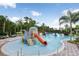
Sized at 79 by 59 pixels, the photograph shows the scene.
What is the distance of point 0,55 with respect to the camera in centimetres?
223

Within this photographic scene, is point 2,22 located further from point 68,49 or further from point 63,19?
point 68,49

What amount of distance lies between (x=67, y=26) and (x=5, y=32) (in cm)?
70

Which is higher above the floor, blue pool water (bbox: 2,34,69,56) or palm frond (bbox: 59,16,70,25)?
palm frond (bbox: 59,16,70,25)

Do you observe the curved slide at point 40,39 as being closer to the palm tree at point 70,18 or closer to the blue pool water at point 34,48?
the blue pool water at point 34,48

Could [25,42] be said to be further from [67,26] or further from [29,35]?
[67,26]

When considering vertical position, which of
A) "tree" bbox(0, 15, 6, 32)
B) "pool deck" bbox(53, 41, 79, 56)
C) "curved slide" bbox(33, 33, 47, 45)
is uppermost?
"tree" bbox(0, 15, 6, 32)

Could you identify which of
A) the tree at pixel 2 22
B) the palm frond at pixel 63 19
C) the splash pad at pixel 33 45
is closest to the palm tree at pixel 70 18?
the palm frond at pixel 63 19

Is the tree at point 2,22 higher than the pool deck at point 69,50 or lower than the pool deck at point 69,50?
higher

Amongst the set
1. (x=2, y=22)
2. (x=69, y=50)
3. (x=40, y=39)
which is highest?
(x=2, y=22)

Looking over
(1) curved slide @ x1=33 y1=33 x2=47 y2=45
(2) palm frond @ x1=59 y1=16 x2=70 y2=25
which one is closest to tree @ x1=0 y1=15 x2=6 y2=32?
(1) curved slide @ x1=33 y1=33 x2=47 y2=45

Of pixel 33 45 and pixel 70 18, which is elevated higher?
pixel 70 18

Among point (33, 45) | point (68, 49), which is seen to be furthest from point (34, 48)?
point (68, 49)

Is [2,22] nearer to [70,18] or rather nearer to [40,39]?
[40,39]

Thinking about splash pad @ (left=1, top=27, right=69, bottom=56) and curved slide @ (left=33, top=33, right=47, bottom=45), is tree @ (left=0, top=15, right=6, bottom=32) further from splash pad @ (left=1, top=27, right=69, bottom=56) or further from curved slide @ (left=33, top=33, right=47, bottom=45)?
curved slide @ (left=33, top=33, right=47, bottom=45)
